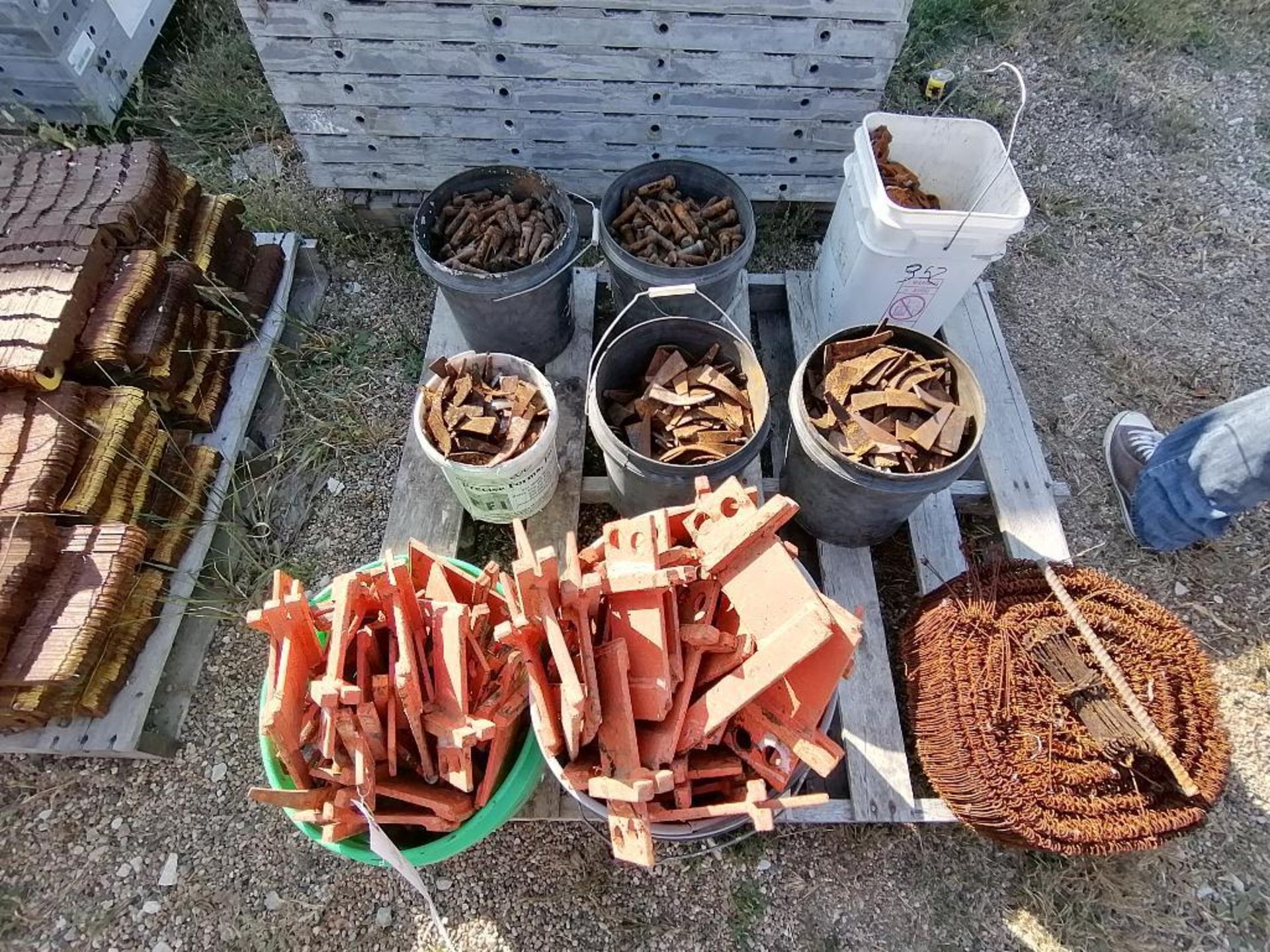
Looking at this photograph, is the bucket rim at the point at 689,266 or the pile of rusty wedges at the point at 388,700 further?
the bucket rim at the point at 689,266

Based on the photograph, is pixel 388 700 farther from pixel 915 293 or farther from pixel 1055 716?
pixel 915 293

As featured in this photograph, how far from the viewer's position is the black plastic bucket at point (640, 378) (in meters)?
2.35

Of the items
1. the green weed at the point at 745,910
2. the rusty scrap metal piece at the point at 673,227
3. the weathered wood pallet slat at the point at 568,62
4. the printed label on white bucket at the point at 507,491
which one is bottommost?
the green weed at the point at 745,910

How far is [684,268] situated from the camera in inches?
106

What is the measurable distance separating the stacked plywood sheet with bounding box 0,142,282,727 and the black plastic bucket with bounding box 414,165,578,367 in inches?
37.1

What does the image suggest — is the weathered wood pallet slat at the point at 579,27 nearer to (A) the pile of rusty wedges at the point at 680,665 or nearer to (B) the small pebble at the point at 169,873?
(A) the pile of rusty wedges at the point at 680,665

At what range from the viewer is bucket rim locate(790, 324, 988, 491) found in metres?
2.29

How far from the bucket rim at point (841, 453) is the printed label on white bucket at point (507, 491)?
2.93 ft

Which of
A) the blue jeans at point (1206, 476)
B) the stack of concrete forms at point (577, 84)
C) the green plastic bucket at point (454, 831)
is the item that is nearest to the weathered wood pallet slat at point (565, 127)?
the stack of concrete forms at point (577, 84)

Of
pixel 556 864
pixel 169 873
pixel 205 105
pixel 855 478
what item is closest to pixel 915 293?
pixel 855 478

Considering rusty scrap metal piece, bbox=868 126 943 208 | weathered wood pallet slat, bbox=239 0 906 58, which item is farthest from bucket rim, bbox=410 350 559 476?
rusty scrap metal piece, bbox=868 126 943 208

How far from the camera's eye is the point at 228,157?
4148 millimetres

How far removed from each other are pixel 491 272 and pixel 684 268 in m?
0.75

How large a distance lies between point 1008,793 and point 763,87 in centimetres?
286
